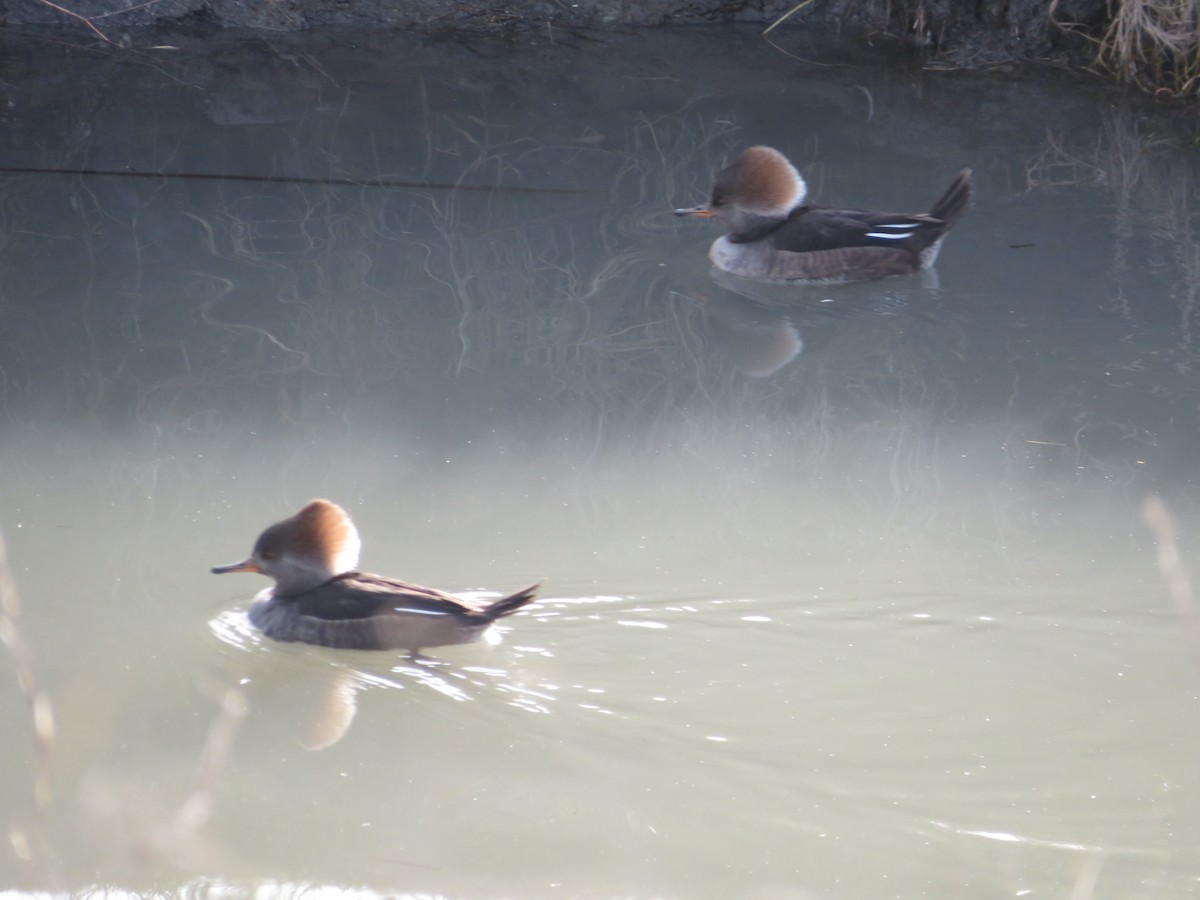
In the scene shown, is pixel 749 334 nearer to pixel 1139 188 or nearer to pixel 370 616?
pixel 1139 188

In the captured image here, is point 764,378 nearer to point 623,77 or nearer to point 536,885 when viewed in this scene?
point 536,885

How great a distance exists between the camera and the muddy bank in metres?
10.2

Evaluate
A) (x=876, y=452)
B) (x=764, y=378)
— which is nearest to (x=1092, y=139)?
(x=764, y=378)

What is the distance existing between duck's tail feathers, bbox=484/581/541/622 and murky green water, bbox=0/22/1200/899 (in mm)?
183

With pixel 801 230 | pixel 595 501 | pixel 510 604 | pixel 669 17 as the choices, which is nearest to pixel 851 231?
pixel 801 230

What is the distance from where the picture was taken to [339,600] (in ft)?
13.4

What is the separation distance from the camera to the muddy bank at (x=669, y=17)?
10.2 metres

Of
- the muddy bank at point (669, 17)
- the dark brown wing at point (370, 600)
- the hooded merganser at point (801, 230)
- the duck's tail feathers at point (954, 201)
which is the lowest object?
the dark brown wing at point (370, 600)

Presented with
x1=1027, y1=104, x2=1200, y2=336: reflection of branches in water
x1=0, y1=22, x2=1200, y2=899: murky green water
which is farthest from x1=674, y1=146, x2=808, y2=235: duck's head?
x1=1027, y1=104, x2=1200, y2=336: reflection of branches in water

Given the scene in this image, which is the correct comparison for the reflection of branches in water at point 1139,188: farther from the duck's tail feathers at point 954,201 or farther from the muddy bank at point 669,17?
the muddy bank at point 669,17

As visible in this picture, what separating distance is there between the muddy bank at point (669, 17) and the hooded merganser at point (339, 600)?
22.8 ft

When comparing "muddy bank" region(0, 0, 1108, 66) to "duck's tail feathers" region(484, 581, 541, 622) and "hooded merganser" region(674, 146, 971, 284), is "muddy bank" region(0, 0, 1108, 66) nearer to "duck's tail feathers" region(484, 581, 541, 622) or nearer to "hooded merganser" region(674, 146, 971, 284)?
"hooded merganser" region(674, 146, 971, 284)

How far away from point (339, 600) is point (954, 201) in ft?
13.4

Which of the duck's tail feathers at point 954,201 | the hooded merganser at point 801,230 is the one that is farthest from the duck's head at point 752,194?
the duck's tail feathers at point 954,201
